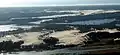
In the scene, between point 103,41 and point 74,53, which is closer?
point 74,53

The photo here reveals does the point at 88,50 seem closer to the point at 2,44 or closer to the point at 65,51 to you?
the point at 65,51

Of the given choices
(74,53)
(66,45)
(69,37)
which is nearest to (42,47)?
(66,45)

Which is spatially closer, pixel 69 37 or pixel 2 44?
pixel 2 44

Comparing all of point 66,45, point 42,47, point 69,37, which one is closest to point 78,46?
point 66,45

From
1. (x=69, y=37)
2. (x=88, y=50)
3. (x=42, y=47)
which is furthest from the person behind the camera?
(x=69, y=37)

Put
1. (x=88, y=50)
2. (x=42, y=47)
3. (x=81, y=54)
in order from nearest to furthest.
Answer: (x=81, y=54), (x=88, y=50), (x=42, y=47)

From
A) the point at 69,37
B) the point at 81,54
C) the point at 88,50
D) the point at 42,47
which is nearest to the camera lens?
the point at 81,54

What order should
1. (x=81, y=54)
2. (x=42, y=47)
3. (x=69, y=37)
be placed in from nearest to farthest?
1. (x=81, y=54)
2. (x=42, y=47)
3. (x=69, y=37)

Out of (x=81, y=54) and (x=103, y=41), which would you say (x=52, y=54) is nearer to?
(x=81, y=54)

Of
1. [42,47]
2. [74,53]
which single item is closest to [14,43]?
[42,47]
